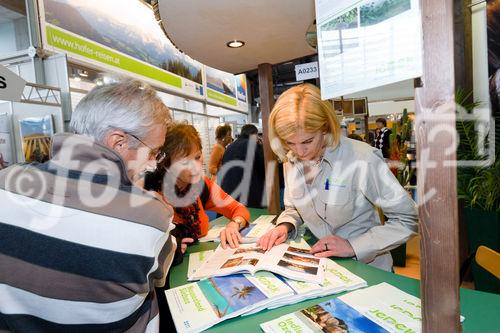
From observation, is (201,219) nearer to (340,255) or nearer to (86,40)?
(340,255)

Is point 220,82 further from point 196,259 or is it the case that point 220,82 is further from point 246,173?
point 196,259

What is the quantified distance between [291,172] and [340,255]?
0.54m

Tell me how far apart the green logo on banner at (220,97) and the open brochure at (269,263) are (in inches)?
273

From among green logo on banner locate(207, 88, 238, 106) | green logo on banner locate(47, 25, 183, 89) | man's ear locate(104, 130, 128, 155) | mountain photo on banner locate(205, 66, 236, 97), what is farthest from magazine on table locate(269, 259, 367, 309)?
mountain photo on banner locate(205, 66, 236, 97)

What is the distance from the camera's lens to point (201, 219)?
1.83 metres

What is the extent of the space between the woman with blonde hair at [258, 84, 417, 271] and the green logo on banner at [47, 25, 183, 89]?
3.21m

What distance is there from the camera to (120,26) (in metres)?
4.84

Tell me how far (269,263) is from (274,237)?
0.84 ft

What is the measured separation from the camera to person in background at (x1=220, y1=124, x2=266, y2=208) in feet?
11.9

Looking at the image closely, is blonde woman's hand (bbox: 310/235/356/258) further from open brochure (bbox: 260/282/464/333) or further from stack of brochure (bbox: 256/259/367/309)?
open brochure (bbox: 260/282/464/333)

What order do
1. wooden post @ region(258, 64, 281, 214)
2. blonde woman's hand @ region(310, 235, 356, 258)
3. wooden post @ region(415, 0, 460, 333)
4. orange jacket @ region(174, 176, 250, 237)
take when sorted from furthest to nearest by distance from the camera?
wooden post @ region(258, 64, 281, 214) → orange jacket @ region(174, 176, 250, 237) → blonde woman's hand @ region(310, 235, 356, 258) → wooden post @ region(415, 0, 460, 333)

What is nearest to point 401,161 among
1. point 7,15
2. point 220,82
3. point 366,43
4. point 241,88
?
point 366,43

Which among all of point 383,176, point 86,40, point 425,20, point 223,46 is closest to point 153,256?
point 425,20

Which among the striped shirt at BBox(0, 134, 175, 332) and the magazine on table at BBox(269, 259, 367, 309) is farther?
the magazine on table at BBox(269, 259, 367, 309)
